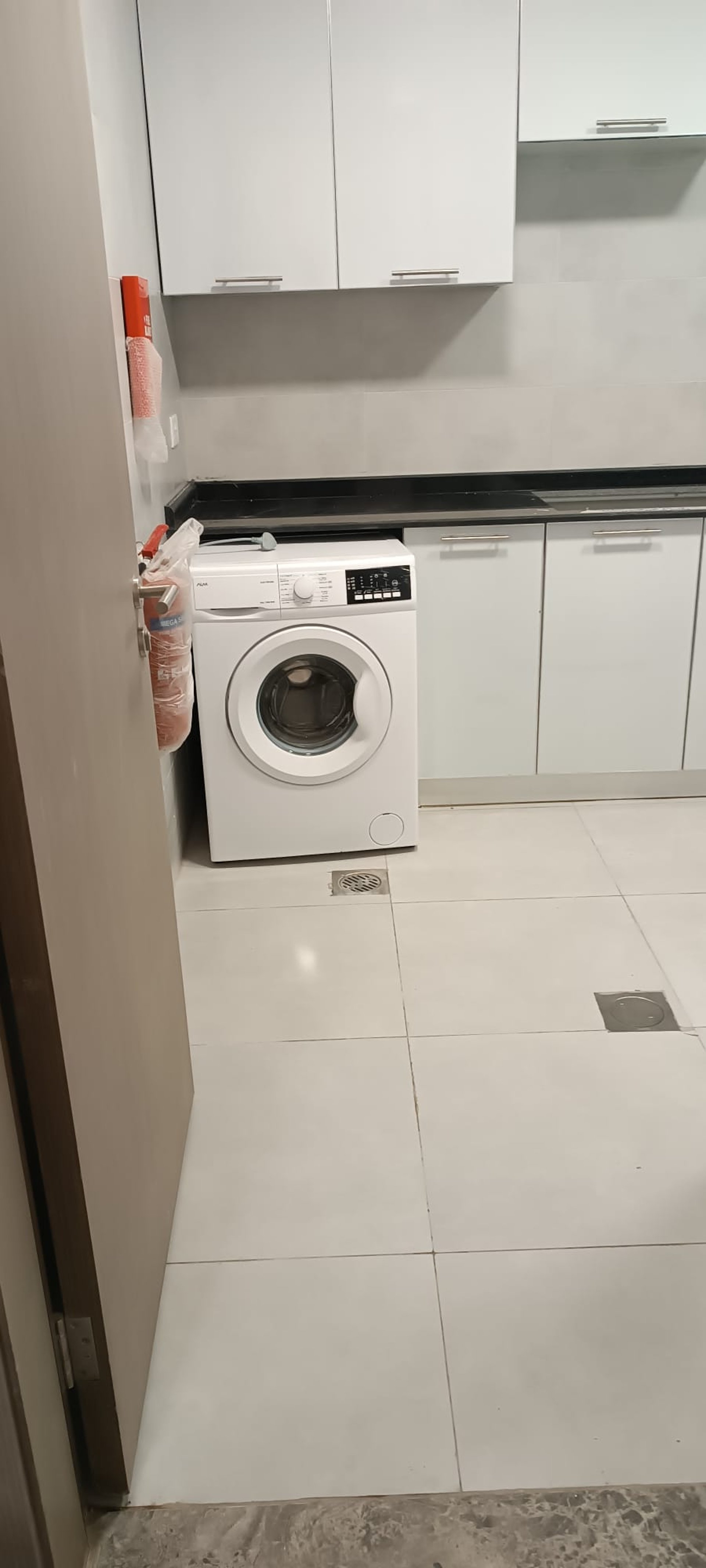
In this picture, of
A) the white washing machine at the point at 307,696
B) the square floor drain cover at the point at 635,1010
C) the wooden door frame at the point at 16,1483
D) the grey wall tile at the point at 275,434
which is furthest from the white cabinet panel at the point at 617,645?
the wooden door frame at the point at 16,1483

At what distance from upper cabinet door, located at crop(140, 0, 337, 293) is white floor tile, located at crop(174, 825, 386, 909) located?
1.54 metres

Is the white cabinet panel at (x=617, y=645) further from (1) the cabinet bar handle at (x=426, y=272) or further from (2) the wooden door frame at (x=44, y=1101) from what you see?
(2) the wooden door frame at (x=44, y=1101)

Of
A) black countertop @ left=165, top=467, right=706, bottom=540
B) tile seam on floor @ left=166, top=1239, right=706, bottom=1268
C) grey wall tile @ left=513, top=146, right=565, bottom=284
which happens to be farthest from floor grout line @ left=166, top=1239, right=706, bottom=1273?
grey wall tile @ left=513, top=146, right=565, bottom=284

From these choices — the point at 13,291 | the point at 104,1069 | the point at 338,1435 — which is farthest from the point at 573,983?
the point at 13,291

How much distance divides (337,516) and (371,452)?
431mm

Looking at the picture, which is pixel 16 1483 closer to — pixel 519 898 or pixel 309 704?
pixel 519 898

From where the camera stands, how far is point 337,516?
3178 mm

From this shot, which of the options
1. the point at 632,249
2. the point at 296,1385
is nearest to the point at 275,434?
the point at 632,249

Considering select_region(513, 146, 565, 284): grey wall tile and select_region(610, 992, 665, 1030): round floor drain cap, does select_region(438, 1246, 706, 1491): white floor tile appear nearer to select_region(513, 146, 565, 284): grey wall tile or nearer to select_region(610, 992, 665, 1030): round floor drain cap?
select_region(610, 992, 665, 1030): round floor drain cap

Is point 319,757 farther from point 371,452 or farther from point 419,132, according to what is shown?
point 419,132

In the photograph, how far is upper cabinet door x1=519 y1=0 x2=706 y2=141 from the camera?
279cm

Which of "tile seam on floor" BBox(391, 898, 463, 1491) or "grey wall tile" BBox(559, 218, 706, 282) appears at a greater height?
"grey wall tile" BBox(559, 218, 706, 282)

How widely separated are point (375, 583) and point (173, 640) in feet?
3.54

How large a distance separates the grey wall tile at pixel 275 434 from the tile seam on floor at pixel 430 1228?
1637 mm
